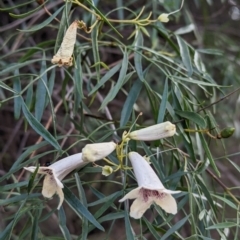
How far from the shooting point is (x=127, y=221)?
2.40ft

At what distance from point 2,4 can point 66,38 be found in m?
0.73

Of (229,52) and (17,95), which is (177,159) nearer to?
(17,95)

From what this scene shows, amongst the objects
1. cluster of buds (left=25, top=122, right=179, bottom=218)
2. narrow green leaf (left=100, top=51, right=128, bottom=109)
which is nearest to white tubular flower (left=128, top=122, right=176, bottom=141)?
cluster of buds (left=25, top=122, right=179, bottom=218)

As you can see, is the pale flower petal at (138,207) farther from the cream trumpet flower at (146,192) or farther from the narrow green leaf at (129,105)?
the narrow green leaf at (129,105)

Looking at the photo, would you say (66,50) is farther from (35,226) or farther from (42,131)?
(35,226)

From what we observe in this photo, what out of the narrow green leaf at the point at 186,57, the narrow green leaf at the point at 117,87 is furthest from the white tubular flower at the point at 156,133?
the narrow green leaf at the point at 186,57

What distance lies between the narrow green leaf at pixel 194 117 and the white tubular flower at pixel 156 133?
9 centimetres

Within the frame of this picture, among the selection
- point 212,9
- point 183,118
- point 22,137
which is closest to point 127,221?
point 183,118

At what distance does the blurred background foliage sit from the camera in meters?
0.78

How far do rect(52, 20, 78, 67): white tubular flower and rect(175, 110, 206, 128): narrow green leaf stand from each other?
196 millimetres

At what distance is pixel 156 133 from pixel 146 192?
8cm

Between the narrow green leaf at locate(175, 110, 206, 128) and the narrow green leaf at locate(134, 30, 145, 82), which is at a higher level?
the narrow green leaf at locate(134, 30, 145, 82)

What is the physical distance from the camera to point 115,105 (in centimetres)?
176

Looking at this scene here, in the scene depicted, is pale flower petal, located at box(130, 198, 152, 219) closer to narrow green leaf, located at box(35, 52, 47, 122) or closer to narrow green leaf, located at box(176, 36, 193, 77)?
narrow green leaf, located at box(35, 52, 47, 122)
